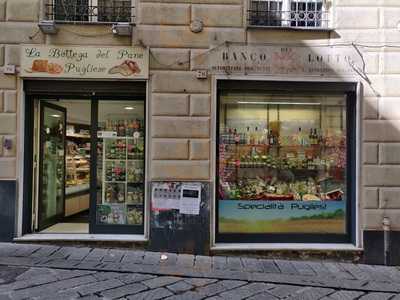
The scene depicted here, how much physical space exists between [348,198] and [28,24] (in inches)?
222

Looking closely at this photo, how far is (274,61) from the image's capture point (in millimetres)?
6949

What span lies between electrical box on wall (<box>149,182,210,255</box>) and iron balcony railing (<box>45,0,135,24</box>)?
106 inches

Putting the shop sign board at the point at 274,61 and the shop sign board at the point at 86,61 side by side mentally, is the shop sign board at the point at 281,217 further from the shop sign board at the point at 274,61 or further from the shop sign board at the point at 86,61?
the shop sign board at the point at 86,61

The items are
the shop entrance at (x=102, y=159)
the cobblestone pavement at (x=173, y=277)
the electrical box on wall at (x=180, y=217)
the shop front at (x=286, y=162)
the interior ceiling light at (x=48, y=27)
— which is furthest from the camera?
the shop entrance at (x=102, y=159)

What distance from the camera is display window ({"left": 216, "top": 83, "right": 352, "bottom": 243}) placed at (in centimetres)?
727

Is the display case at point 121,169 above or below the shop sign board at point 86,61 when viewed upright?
below

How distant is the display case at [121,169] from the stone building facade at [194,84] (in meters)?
0.65

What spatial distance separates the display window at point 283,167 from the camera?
7266mm

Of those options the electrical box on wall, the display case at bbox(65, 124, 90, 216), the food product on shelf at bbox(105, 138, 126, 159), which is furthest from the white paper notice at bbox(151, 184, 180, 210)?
the display case at bbox(65, 124, 90, 216)

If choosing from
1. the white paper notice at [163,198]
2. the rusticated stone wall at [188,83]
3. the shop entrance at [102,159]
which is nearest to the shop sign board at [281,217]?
the rusticated stone wall at [188,83]

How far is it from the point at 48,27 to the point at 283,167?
13.8 ft

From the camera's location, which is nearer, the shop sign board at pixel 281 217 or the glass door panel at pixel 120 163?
the shop sign board at pixel 281 217

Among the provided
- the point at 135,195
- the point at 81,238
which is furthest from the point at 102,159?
the point at 81,238

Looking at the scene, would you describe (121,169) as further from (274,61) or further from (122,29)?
(274,61)
